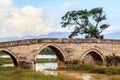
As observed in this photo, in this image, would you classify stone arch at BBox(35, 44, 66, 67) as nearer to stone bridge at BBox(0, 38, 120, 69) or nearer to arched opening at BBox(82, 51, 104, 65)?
stone bridge at BBox(0, 38, 120, 69)

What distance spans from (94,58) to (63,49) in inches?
258

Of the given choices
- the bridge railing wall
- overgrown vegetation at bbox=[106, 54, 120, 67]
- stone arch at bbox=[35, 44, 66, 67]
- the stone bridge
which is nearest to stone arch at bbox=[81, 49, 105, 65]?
the stone bridge

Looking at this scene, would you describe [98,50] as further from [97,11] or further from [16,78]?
[16,78]

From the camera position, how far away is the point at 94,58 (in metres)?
51.8

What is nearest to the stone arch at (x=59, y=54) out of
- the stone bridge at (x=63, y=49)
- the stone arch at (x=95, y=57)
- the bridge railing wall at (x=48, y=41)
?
the stone bridge at (x=63, y=49)

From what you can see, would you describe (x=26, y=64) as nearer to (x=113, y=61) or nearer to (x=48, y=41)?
(x=48, y=41)

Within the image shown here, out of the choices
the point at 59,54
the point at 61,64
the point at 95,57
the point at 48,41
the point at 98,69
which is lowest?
the point at 98,69

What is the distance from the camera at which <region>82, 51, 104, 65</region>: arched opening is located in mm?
50775

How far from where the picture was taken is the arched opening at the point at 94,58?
167 feet

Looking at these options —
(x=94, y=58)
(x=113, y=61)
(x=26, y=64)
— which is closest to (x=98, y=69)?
(x=26, y=64)

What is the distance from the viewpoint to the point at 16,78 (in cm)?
2489

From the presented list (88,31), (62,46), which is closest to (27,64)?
(62,46)

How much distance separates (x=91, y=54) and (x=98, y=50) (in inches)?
65.3

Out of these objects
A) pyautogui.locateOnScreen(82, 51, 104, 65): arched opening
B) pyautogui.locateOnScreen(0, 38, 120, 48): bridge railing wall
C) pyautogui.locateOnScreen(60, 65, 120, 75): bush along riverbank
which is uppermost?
pyautogui.locateOnScreen(0, 38, 120, 48): bridge railing wall
